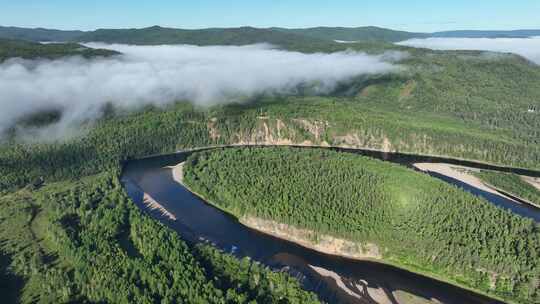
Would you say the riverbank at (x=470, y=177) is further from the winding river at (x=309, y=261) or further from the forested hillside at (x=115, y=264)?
the forested hillside at (x=115, y=264)

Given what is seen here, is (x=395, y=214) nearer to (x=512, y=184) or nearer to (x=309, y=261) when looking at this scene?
(x=309, y=261)

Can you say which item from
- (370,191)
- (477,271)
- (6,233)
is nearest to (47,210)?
(6,233)

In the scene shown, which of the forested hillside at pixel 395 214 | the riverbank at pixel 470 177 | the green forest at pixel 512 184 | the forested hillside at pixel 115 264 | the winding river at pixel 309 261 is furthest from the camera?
the riverbank at pixel 470 177

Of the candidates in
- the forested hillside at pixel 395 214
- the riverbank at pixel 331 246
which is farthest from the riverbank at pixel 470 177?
the riverbank at pixel 331 246

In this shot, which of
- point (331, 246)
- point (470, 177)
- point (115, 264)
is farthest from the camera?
point (470, 177)

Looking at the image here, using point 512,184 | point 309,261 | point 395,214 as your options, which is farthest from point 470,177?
point 309,261

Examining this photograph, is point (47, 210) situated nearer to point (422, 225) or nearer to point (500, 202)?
point (422, 225)
